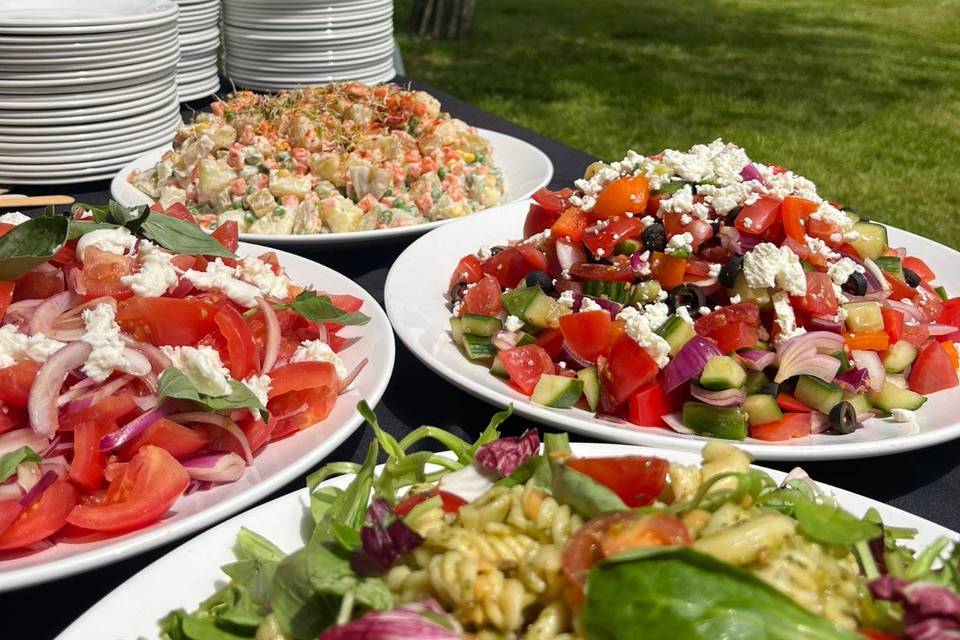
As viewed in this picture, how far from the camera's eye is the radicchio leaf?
1.23m

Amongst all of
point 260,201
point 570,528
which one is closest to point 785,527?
point 570,528

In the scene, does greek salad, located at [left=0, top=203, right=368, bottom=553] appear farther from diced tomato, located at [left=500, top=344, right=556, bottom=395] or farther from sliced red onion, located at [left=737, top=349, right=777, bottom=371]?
sliced red onion, located at [left=737, top=349, right=777, bottom=371]

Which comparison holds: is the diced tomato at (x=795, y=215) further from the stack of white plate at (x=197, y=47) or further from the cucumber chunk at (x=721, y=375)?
the stack of white plate at (x=197, y=47)

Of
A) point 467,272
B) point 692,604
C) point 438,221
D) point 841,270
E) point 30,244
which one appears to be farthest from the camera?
point 438,221

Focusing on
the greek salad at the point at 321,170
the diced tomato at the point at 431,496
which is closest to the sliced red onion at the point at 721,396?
the diced tomato at the point at 431,496

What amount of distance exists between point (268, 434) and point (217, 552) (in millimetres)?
462

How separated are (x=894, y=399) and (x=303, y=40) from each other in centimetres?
333

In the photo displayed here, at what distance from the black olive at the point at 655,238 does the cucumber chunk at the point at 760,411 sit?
0.52 m

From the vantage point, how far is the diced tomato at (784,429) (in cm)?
181

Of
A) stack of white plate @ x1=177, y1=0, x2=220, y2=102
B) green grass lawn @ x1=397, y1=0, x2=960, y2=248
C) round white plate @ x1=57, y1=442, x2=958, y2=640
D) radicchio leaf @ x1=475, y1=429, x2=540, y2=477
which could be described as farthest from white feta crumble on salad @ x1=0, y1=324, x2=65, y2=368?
green grass lawn @ x1=397, y1=0, x2=960, y2=248

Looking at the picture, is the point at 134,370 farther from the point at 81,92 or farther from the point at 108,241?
the point at 81,92

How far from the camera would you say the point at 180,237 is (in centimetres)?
197

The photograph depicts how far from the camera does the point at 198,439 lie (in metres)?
1.58

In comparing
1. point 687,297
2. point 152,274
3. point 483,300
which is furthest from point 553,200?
point 152,274
